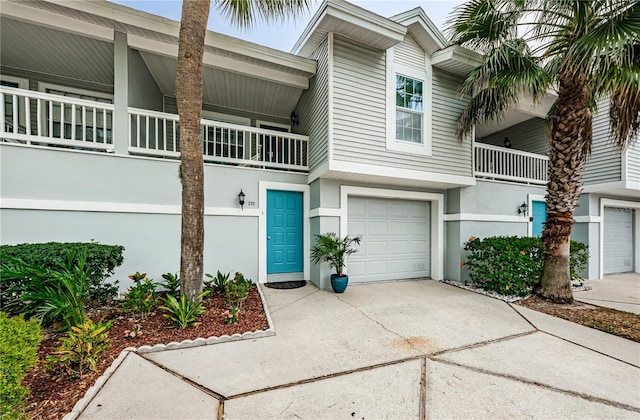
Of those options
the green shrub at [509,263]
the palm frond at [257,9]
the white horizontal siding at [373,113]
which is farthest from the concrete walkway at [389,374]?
the palm frond at [257,9]

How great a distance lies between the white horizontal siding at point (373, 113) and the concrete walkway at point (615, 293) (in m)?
3.83

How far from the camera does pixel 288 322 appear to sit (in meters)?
3.94

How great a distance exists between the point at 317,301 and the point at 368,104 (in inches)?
163

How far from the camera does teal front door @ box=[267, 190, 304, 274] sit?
6133mm

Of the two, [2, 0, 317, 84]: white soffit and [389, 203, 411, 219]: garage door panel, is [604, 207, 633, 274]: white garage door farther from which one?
[2, 0, 317, 84]: white soffit

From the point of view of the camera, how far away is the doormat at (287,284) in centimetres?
576

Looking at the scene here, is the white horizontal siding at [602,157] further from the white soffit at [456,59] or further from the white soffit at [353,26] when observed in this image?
the white soffit at [353,26]

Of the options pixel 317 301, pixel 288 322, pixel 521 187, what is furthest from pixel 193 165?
pixel 521 187

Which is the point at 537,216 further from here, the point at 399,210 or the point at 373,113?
the point at 373,113

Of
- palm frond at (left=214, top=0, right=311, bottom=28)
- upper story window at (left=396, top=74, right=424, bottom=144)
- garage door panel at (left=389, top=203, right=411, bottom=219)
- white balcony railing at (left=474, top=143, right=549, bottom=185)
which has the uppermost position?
palm frond at (left=214, top=0, right=311, bottom=28)

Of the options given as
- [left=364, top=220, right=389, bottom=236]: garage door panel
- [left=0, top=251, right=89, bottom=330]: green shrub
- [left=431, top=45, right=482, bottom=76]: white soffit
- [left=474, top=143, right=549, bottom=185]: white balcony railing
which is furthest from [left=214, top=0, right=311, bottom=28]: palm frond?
[left=474, top=143, right=549, bottom=185]: white balcony railing

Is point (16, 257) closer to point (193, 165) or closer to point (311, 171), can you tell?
point (193, 165)

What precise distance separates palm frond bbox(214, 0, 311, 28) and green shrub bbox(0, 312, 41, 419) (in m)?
5.35

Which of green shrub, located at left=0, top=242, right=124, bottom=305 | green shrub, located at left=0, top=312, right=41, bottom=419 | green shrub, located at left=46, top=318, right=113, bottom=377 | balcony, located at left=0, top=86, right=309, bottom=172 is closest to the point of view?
green shrub, located at left=0, top=312, right=41, bottom=419
